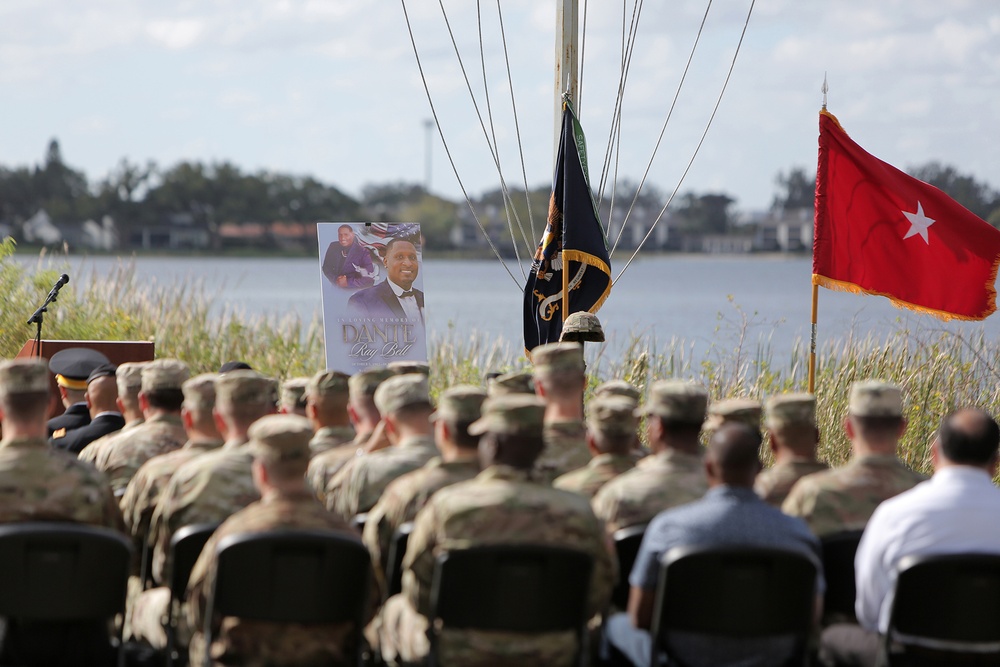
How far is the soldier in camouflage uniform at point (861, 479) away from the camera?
4.74m

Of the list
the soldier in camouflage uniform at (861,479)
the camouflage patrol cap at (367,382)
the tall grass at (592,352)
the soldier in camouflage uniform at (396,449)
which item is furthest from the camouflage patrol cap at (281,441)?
the tall grass at (592,352)

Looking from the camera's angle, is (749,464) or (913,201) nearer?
(749,464)

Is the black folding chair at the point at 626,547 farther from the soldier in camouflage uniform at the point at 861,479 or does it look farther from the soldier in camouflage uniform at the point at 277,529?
the soldier in camouflage uniform at the point at 277,529

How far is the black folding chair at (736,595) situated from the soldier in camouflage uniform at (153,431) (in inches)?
101

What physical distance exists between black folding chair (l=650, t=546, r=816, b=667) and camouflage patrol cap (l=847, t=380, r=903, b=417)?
0.96 m

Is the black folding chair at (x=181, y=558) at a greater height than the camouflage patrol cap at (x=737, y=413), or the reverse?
the camouflage patrol cap at (x=737, y=413)

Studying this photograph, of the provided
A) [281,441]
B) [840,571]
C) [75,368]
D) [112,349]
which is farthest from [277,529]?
[112,349]

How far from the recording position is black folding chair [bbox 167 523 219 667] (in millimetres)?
4609

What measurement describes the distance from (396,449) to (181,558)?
0.98 meters

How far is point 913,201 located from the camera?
865 cm

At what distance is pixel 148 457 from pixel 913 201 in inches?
206

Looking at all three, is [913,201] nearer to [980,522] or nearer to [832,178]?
[832,178]

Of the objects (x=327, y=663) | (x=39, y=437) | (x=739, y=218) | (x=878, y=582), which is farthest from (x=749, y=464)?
(x=739, y=218)

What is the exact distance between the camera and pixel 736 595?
4180 mm
